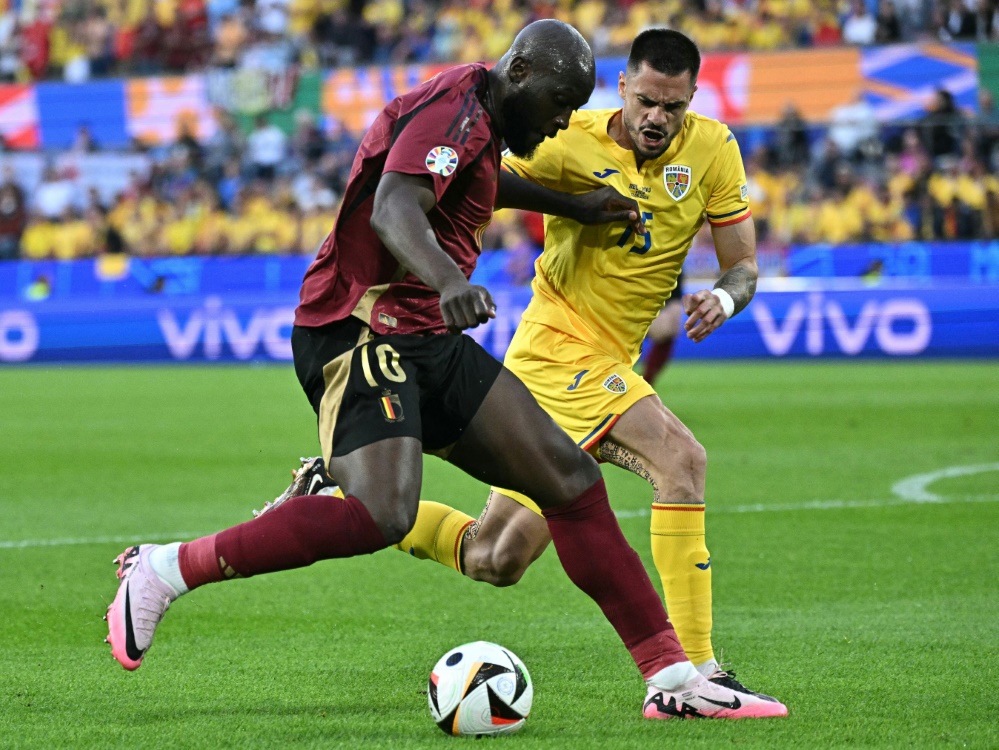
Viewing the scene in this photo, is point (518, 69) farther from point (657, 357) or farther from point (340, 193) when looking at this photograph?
point (340, 193)

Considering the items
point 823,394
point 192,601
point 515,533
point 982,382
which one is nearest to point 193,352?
point 823,394

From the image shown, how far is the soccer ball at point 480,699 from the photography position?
396 centimetres

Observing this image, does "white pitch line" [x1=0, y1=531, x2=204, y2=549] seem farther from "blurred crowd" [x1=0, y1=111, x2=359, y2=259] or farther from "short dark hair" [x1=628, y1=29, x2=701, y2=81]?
"blurred crowd" [x1=0, y1=111, x2=359, y2=259]

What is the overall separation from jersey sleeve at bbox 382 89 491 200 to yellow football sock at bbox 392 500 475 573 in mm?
1669

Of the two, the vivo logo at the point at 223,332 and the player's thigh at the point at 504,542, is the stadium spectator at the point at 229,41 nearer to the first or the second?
the vivo logo at the point at 223,332

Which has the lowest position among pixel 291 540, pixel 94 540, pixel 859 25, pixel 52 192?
pixel 52 192

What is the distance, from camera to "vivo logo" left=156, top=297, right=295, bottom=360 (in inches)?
719

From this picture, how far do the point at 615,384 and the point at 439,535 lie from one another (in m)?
0.86

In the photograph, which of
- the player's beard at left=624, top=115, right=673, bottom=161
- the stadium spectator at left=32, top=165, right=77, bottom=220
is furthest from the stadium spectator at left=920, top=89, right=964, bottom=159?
the player's beard at left=624, top=115, right=673, bottom=161

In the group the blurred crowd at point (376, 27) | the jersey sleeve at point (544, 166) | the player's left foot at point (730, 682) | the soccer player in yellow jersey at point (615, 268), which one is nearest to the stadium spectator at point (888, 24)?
the blurred crowd at point (376, 27)

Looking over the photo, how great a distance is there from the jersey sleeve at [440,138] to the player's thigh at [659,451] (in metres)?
1.21

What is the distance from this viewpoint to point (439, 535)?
5285 millimetres

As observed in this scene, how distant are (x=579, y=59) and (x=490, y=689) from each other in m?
1.72

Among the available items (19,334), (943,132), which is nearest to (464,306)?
(19,334)
